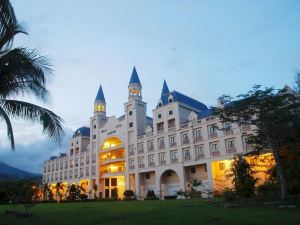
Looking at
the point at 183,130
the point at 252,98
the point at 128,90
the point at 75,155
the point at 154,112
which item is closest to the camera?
the point at 252,98

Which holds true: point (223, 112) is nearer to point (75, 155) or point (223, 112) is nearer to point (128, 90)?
point (128, 90)

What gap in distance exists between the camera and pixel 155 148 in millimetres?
53406

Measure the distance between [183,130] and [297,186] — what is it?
92.3 feet

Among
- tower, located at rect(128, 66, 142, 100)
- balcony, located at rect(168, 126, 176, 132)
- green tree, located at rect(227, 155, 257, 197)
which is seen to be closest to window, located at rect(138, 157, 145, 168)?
balcony, located at rect(168, 126, 176, 132)

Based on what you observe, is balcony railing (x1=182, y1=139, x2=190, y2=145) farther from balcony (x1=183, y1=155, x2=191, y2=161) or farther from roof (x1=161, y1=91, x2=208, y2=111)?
roof (x1=161, y1=91, x2=208, y2=111)

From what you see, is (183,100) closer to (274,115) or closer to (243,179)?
(243,179)

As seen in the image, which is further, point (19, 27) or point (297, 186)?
point (297, 186)

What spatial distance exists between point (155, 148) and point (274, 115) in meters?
34.5

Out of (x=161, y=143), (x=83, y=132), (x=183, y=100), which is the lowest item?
(x=161, y=143)

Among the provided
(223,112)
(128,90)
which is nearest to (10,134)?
(223,112)

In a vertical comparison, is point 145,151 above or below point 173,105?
below

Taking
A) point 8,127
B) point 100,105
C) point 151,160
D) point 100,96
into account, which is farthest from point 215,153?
point 8,127

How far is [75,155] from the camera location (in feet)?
244

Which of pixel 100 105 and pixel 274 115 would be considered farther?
pixel 100 105
